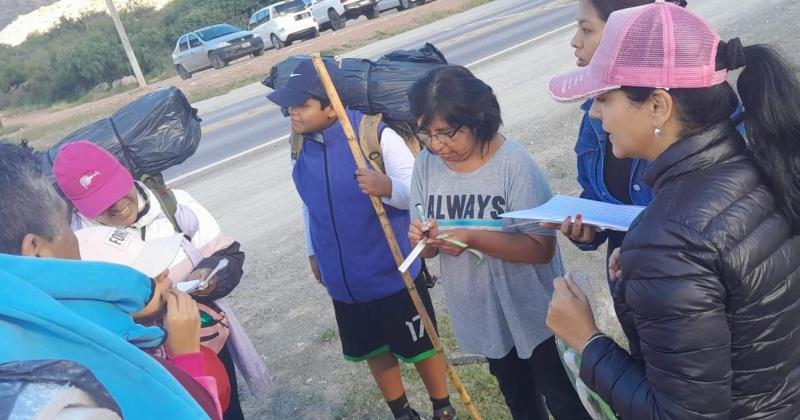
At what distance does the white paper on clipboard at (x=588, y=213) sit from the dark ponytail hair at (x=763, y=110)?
486 mm

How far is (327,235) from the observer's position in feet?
9.85

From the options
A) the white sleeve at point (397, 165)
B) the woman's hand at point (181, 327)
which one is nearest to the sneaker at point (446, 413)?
the white sleeve at point (397, 165)

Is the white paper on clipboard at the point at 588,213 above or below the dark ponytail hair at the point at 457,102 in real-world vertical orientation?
below

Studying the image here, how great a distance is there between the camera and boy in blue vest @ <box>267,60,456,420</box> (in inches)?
114

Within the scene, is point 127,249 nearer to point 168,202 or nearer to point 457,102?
point 168,202

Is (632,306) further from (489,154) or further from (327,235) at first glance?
(327,235)

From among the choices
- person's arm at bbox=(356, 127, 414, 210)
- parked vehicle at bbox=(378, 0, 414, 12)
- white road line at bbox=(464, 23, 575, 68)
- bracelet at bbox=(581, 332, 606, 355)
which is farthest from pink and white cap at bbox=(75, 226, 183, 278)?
parked vehicle at bbox=(378, 0, 414, 12)

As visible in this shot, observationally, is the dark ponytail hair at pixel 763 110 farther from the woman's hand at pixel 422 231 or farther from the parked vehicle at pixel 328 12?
the parked vehicle at pixel 328 12

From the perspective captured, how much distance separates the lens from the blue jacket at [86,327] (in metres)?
1.04

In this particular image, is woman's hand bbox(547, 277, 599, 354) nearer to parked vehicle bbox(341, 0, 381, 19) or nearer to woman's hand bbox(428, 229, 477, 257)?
woman's hand bbox(428, 229, 477, 257)

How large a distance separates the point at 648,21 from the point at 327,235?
185 centimetres

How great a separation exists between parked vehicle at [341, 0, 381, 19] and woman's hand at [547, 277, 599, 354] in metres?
24.0

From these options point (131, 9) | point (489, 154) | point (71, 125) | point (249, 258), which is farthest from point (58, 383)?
point (131, 9)

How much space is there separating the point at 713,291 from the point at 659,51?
0.56 m
